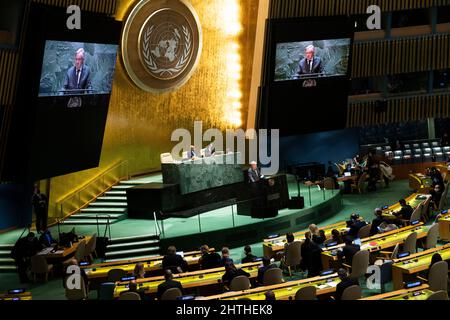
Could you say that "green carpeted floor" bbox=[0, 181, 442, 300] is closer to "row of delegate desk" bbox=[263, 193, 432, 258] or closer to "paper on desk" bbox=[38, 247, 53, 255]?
"paper on desk" bbox=[38, 247, 53, 255]

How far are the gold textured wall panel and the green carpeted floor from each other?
2.72m

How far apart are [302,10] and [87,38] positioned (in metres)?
8.40

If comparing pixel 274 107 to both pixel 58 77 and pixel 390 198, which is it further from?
pixel 58 77

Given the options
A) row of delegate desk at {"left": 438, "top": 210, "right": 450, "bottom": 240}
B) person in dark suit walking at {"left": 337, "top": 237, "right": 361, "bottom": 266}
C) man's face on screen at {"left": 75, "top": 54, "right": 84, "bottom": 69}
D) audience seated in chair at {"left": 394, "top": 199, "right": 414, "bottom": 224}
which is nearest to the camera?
person in dark suit walking at {"left": 337, "top": 237, "right": 361, "bottom": 266}

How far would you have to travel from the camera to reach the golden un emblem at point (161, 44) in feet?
78.6

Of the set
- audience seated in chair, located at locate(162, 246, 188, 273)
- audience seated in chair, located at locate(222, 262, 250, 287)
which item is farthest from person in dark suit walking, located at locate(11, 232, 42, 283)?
audience seated in chair, located at locate(222, 262, 250, 287)

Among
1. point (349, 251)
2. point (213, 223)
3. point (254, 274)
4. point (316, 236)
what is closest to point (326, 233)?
point (316, 236)

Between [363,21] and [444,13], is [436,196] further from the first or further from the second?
[444,13]

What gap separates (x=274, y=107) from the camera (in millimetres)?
24906

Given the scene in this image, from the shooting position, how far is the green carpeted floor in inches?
681

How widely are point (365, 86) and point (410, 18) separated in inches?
121
